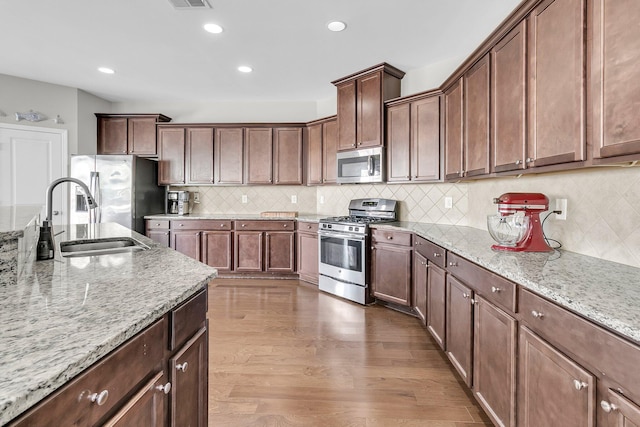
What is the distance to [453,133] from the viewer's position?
2.90m

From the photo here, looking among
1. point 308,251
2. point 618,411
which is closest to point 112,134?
point 308,251

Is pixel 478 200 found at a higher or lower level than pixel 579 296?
higher

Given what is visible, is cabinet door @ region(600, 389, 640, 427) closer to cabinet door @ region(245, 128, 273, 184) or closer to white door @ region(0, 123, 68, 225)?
cabinet door @ region(245, 128, 273, 184)

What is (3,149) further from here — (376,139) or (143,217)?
(376,139)

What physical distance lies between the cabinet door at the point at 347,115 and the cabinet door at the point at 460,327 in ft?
7.37

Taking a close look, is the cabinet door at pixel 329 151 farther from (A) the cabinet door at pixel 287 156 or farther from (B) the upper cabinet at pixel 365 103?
(A) the cabinet door at pixel 287 156

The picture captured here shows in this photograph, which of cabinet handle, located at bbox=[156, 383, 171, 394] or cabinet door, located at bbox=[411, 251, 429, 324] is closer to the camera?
cabinet handle, located at bbox=[156, 383, 171, 394]

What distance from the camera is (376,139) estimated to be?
3.63m

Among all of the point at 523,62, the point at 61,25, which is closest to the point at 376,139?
the point at 523,62

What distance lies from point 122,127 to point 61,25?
6.73 ft

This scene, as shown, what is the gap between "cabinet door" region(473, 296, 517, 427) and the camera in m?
1.36

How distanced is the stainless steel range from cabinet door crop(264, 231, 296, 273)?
0.66 m

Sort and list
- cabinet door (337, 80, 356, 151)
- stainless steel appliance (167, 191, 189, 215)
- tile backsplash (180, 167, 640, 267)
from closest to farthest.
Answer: tile backsplash (180, 167, 640, 267)
cabinet door (337, 80, 356, 151)
stainless steel appliance (167, 191, 189, 215)

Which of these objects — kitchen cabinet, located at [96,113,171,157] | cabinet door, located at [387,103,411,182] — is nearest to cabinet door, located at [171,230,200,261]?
kitchen cabinet, located at [96,113,171,157]
